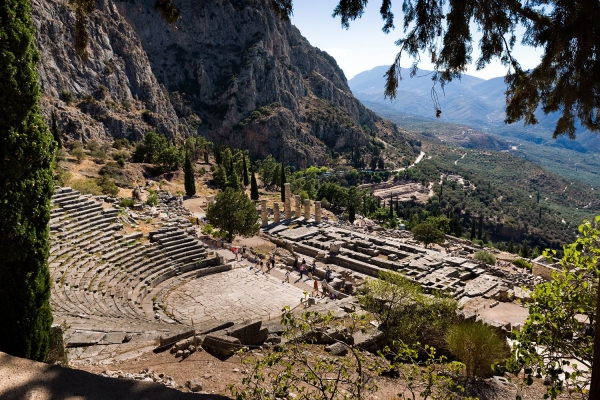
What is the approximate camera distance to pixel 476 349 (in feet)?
28.0

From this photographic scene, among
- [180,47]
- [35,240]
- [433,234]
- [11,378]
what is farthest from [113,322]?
[180,47]

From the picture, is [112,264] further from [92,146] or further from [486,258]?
[92,146]

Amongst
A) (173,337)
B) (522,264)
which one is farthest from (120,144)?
(173,337)

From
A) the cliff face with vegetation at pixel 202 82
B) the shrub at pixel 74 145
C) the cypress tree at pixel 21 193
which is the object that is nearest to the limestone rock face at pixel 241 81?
the cliff face with vegetation at pixel 202 82

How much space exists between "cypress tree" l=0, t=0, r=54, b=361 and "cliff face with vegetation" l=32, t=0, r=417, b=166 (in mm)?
59753

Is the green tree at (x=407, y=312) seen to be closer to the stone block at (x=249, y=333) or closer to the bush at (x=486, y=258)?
the stone block at (x=249, y=333)

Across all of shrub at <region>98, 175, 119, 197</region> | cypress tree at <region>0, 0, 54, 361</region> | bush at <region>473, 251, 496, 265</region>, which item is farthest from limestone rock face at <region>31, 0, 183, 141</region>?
cypress tree at <region>0, 0, 54, 361</region>

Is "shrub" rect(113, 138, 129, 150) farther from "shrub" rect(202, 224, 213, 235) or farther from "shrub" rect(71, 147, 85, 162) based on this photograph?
"shrub" rect(202, 224, 213, 235)

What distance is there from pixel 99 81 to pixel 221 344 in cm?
7374

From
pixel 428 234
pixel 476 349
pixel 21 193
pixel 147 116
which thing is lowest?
pixel 428 234

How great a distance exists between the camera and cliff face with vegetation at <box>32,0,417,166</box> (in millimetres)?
64750

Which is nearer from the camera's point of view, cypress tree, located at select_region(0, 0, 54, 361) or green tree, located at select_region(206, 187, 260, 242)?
cypress tree, located at select_region(0, 0, 54, 361)

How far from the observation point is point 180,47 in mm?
106688

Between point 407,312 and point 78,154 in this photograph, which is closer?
point 407,312
